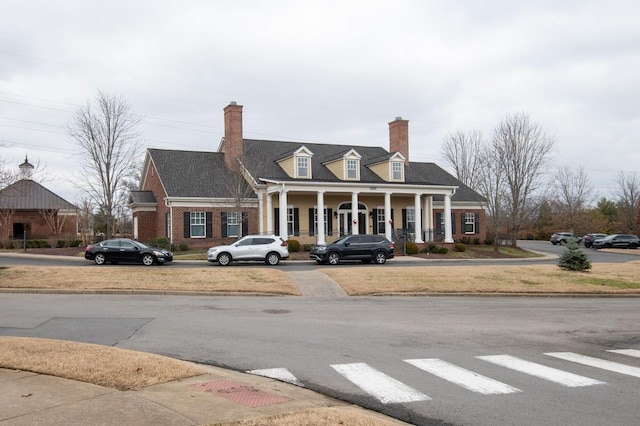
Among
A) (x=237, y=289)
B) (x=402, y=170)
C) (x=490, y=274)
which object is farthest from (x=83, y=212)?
(x=490, y=274)

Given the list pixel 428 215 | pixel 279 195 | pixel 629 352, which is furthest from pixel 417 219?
pixel 629 352

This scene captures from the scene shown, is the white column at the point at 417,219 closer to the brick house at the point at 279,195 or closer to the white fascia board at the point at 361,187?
the brick house at the point at 279,195

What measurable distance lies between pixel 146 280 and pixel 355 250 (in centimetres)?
1369

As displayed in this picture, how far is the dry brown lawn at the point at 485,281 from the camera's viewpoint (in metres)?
20.5

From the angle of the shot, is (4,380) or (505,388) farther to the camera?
(505,388)

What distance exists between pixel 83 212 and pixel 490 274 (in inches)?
1388

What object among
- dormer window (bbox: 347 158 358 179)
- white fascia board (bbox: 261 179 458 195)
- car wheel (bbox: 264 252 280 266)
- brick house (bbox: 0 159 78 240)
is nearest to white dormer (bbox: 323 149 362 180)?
dormer window (bbox: 347 158 358 179)

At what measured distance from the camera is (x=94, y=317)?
1313 cm

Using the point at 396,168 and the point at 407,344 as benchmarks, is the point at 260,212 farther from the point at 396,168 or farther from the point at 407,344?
the point at 407,344

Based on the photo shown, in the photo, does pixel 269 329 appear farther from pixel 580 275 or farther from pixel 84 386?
pixel 580 275

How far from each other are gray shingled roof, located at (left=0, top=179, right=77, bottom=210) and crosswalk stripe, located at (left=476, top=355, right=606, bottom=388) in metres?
45.6

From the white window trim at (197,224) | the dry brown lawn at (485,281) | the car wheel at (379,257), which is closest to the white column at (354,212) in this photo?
the car wheel at (379,257)

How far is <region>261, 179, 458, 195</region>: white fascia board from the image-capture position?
3725 centimetres

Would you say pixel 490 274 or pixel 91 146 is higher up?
pixel 91 146
